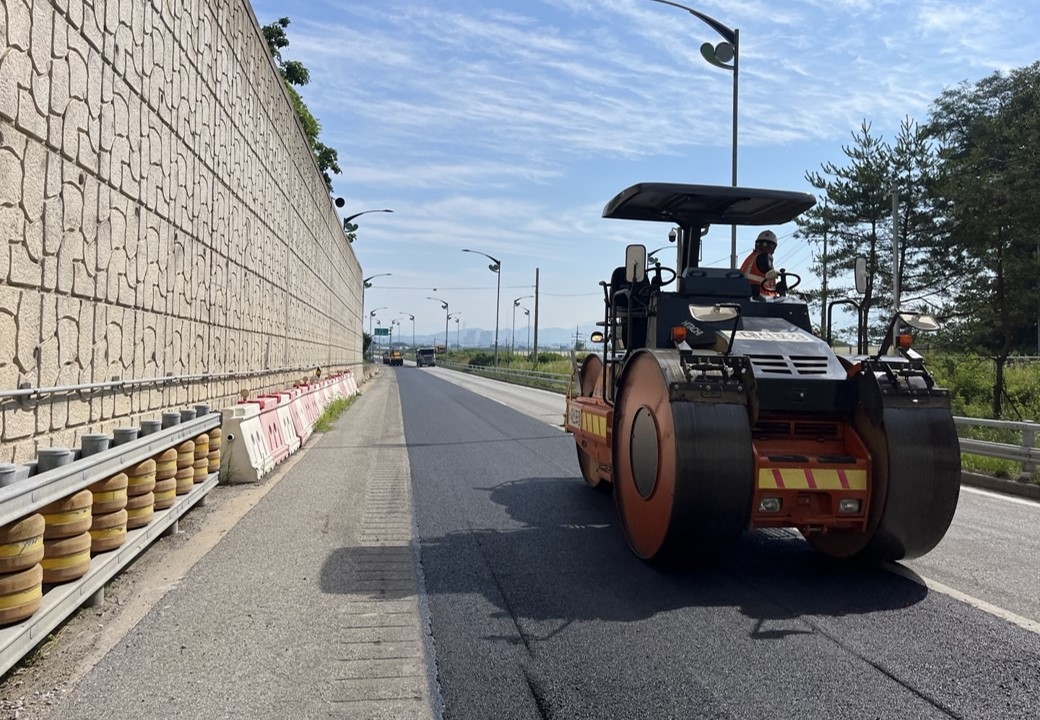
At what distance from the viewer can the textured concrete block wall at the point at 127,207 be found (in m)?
5.30

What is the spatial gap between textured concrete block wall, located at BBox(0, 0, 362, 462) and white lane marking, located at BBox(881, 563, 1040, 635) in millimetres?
6137

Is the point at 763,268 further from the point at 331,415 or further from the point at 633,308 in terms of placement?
the point at 331,415

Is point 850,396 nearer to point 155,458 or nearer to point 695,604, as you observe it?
point 695,604

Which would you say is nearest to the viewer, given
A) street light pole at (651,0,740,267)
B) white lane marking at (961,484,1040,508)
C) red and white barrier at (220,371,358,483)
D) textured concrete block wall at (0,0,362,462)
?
textured concrete block wall at (0,0,362,462)

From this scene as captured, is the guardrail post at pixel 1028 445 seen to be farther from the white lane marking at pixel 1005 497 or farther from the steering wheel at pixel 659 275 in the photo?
the steering wheel at pixel 659 275

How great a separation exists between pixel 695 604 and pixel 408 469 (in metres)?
6.55

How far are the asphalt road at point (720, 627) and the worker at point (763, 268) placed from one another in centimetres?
223

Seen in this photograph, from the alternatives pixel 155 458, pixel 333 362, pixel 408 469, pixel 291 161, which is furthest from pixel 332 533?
pixel 333 362

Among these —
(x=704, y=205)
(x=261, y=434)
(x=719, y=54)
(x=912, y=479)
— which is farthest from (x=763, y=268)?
(x=719, y=54)

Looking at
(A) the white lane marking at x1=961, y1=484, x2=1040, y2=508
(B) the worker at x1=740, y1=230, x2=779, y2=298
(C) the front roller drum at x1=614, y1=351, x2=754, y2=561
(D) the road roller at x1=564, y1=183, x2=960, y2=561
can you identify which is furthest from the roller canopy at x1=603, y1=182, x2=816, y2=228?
(A) the white lane marking at x1=961, y1=484, x2=1040, y2=508

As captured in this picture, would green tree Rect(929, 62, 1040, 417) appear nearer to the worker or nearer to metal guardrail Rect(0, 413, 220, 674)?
the worker

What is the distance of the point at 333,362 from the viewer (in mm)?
31812

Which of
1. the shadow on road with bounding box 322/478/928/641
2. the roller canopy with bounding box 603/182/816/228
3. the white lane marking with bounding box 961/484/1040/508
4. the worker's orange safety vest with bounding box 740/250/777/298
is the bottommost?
the shadow on road with bounding box 322/478/928/641

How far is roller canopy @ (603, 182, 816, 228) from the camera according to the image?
724 cm
